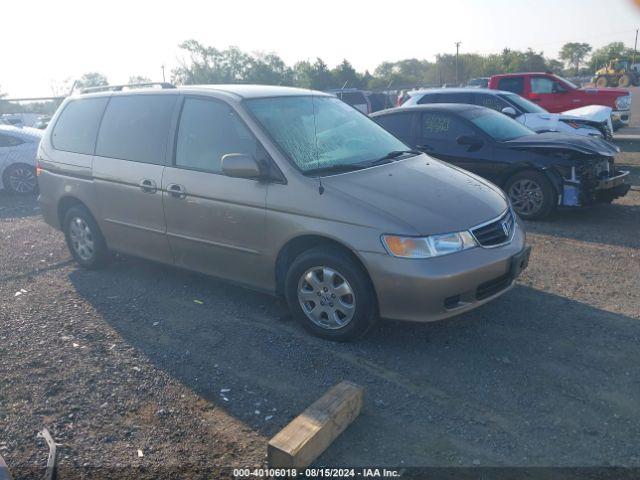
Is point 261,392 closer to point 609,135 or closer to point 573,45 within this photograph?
point 609,135

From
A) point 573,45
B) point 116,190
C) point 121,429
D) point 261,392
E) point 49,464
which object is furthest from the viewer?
point 573,45

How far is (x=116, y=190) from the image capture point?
18.4ft

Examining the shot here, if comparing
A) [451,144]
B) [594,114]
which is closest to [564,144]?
[451,144]

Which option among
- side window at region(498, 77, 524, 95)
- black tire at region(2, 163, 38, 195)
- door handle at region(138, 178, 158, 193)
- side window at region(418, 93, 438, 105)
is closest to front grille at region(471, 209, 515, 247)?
door handle at region(138, 178, 158, 193)

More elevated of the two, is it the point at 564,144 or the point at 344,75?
the point at 344,75

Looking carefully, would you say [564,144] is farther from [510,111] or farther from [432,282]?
[432,282]

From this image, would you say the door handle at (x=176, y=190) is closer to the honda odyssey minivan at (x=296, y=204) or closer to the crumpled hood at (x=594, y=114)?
the honda odyssey minivan at (x=296, y=204)

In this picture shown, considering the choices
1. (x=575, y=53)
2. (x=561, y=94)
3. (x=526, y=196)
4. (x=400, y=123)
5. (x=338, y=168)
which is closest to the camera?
(x=338, y=168)

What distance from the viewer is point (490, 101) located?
1205cm

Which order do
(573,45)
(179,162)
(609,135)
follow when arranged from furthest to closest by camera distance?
(573,45)
(609,135)
(179,162)

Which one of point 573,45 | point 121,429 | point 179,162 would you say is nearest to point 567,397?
point 121,429

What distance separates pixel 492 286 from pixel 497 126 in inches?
185

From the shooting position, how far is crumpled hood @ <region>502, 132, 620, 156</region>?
7.50 meters

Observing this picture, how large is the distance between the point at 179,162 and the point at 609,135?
10.8 metres
